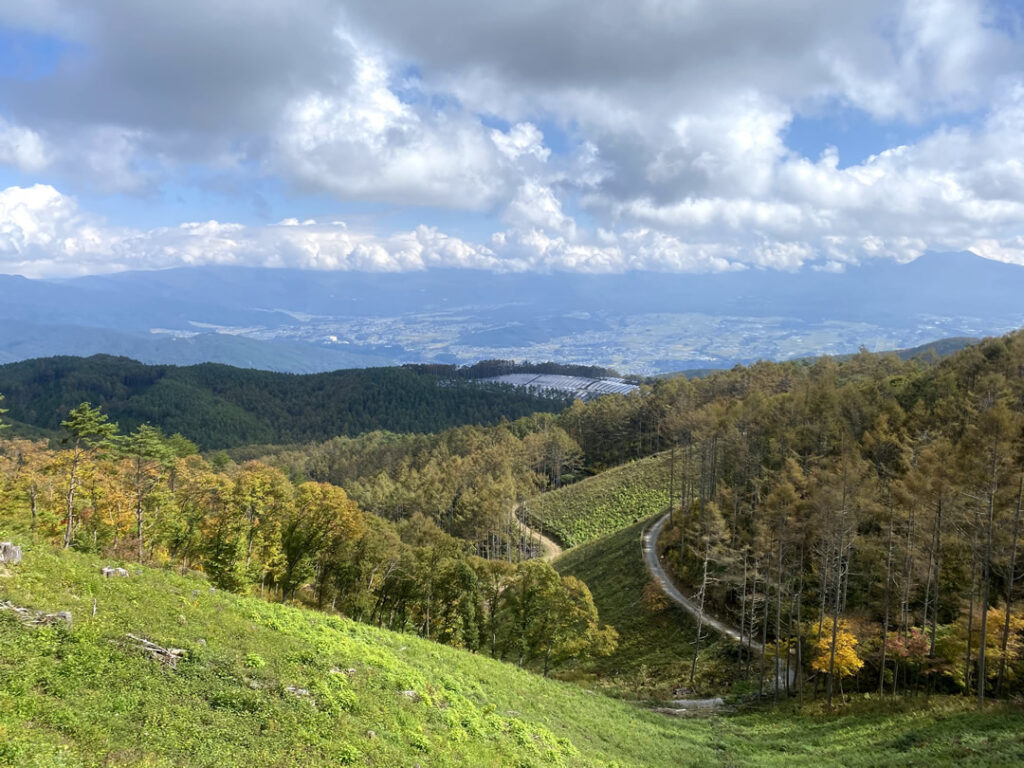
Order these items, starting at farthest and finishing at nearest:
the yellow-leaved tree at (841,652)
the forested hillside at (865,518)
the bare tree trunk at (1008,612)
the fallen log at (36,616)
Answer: the yellow-leaved tree at (841,652) → the forested hillside at (865,518) → the bare tree trunk at (1008,612) → the fallen log at (36,616)

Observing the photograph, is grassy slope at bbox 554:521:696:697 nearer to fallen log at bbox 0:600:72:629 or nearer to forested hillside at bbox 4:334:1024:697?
forested hillside at bbox 4:334:1024:697

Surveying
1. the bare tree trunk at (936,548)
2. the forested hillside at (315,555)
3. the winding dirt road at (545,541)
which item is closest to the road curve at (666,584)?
Result: the bare tree trunk at (936,548)

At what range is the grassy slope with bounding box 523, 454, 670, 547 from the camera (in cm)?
7719

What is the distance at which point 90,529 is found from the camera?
3678 cm

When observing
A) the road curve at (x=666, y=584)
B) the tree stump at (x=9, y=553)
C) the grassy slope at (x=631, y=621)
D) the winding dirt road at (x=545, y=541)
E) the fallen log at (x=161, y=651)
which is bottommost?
the winding dirt road at (x=545, y=541)

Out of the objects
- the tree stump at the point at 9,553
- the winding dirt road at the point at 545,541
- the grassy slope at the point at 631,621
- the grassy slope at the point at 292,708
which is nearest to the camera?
the grassy slope at the point at 292,708

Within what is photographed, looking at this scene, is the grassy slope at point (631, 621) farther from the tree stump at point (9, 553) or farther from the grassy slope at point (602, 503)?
the tree stump at point (9, 553)

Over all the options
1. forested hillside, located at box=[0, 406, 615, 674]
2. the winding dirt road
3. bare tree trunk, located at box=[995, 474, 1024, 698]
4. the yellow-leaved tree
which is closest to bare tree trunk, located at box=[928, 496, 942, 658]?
bare tree trunk, located at box=[995, 474, 1024, 698]

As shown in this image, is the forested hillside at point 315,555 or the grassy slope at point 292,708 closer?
the grassy slope at point 292,708

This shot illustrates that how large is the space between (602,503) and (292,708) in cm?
7247

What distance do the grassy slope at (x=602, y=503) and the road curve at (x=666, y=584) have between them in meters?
10.2

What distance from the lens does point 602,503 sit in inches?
3223

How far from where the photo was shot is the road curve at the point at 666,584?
1606 inches

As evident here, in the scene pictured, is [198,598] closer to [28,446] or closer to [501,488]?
[501,488]
